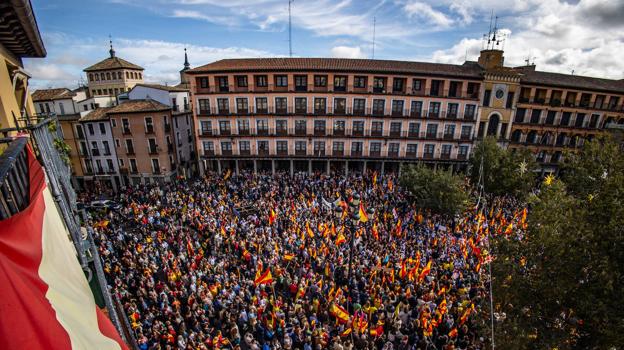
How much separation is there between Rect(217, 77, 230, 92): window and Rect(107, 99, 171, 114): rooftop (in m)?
6.48

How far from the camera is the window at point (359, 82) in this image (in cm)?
3625

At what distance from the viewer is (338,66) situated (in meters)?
36.2

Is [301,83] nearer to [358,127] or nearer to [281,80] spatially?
[281,80]

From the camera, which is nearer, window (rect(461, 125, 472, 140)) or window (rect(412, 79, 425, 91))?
window (rect(412, 79, 425, 91))

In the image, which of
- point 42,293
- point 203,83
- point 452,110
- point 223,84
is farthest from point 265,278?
point 452,110

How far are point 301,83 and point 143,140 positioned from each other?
19.5 metres

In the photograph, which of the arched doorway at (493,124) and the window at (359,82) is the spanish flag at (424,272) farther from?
the arched doorway at (493,124)

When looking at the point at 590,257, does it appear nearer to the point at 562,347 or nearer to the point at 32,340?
the point at 562,347

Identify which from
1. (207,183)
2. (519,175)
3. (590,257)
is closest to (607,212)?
(590,257)

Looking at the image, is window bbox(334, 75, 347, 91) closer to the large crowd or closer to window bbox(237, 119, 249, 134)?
window bbox(237, 119, 249, 134)

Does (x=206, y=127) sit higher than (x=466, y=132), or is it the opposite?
(x=206, y=127)

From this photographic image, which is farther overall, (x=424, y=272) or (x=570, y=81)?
(x=570, y=81)

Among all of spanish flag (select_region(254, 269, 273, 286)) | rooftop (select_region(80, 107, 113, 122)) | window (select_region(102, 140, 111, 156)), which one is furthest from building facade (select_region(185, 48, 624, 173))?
spanish flag (select_region(254, 269, 273, 286))

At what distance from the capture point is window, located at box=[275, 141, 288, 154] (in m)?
37.5
